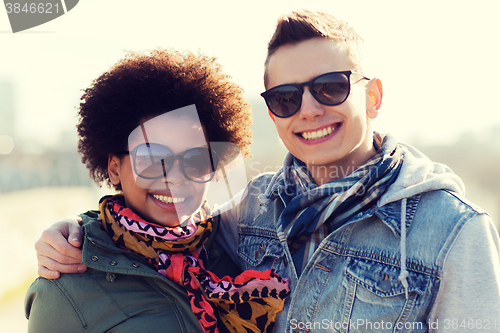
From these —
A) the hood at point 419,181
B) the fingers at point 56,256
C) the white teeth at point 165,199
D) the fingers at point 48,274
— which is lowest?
the fingers at point 48,274

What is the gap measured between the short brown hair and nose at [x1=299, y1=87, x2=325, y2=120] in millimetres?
335

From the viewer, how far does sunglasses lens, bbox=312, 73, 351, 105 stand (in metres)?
1.98

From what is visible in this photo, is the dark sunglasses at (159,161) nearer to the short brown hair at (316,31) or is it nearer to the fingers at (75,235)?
the fingers at (75,235)

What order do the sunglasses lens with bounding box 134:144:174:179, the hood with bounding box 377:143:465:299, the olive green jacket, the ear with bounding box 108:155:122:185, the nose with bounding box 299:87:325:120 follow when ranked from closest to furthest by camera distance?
the hood with bounding box 377:143:465:299 → the olive green jacket → the nose with bounding box 299:87:325:120 → the sunglasses lens with bounding box 134:144:174:179 → the ear with bounding box 108:155:122:185

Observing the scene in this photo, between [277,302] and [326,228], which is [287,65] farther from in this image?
[277,302]

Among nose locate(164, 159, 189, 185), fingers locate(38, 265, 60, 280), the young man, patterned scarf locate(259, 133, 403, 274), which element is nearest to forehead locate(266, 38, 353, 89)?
the young man

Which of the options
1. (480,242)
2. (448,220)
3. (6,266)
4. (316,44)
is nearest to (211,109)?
(316,44)

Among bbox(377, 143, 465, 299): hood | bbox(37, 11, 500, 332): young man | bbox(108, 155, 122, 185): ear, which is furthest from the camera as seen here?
bbox(108, 155, 122, 185): ear

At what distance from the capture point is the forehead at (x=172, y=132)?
2189 millimetres

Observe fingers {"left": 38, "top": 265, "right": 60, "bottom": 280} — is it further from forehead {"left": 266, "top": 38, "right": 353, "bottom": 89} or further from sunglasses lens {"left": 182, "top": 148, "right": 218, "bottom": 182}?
forehead {"left": 266, "top": 38, "right": 353, "bottom": 89}

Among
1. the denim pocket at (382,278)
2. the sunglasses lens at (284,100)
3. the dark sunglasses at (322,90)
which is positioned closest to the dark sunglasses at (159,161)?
the sunglasses lens at (284,100)

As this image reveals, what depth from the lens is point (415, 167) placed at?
1.95 meters

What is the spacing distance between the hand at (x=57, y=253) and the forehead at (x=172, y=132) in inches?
25.9

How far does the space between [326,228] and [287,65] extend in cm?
98
